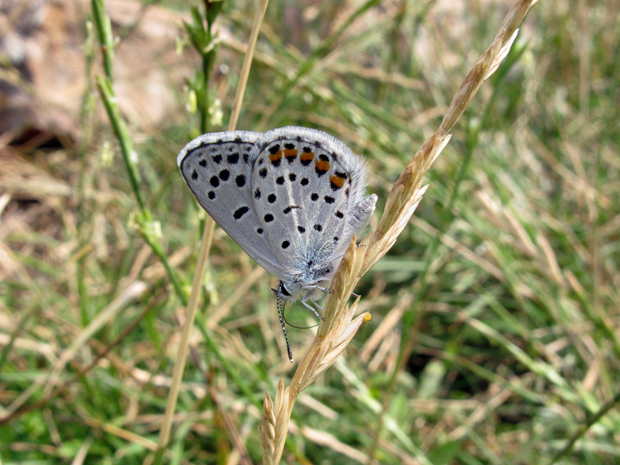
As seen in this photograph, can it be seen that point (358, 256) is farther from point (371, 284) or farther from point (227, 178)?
point (371, 284)

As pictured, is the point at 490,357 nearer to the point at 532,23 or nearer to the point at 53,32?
the point at 532,23

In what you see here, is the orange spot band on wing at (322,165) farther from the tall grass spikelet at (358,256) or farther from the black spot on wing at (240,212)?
the tall grass spikelet at (358,256)

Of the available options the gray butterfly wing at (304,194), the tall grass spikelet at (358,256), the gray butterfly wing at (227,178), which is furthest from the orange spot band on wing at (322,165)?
the tall grass spikelet at (358,256)

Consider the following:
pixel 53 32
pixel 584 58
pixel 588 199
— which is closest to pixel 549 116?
pixel 584 58

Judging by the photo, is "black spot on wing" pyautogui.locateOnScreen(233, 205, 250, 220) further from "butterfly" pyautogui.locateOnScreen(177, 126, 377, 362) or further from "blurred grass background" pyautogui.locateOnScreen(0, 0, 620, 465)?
"blurred grass background" pyautogui.locateOnScreen(0, 0, 620, 465)

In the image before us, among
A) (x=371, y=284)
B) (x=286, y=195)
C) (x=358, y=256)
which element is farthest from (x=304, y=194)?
(x=371, y=284)

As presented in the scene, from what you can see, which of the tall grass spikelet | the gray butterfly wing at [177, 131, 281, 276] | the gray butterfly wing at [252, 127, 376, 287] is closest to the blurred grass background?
the gray butterfly wing at [177, 131, 281, 276]
